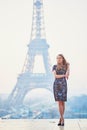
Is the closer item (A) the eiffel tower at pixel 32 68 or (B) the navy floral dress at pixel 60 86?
(B) the navy floral dress at pixel 60 86

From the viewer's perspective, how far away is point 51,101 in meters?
7.70

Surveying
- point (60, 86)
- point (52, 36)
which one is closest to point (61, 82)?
point (60, 86)

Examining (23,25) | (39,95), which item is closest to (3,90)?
(39,95)

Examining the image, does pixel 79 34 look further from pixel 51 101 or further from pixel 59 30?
pixel 51 101

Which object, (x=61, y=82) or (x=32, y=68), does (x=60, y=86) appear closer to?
(x=61, y=82)

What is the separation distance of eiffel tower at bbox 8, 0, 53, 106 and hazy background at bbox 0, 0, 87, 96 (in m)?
0.10

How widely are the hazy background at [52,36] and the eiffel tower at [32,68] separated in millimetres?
98

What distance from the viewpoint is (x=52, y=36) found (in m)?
7.82

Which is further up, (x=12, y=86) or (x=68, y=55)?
(x=68, y=55)

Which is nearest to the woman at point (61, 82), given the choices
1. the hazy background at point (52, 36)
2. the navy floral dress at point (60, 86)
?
the navy floral dress at point (60, 86)

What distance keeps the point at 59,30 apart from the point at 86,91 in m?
1.39

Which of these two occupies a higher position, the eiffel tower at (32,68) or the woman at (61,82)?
the eiffel tower at (32,68)

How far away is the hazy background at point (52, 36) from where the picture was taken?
771 centimetres

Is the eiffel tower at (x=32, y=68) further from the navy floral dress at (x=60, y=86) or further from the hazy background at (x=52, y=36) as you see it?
the navy floral dress at (x=60, y=86)
